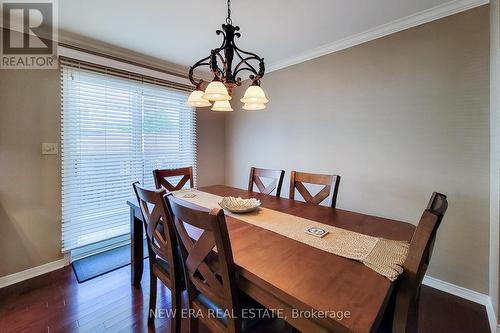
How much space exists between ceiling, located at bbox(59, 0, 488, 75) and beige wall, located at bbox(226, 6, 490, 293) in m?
0.15

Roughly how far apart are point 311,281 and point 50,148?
8.83ft

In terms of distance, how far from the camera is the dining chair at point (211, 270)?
86cm

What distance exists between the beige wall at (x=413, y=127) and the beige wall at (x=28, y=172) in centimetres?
271

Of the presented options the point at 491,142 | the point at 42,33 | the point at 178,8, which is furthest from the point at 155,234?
the point at 491,142

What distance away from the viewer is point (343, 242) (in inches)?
42.8

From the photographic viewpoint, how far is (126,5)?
179 cm

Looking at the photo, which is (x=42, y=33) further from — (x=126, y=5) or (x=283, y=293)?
(x=283, y=293)

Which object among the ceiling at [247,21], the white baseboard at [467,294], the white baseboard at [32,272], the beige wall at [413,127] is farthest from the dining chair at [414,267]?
the white baseboard at [32,272]

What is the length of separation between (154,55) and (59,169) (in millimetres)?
1707

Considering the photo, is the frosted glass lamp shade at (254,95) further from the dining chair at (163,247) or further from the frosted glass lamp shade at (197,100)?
the dining chair at (163,247)

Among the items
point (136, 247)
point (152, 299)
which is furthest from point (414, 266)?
point (136, 247)

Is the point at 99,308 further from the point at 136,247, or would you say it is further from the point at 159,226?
the point at 159,226

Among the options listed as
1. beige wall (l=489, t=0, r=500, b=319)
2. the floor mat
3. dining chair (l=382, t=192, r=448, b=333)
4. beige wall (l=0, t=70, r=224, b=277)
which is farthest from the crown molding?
the floor mat

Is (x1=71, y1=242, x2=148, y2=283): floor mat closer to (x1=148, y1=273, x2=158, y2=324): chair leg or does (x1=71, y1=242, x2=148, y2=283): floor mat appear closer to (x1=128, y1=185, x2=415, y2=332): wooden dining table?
(x1=148, y1=273, x2=158, y2=324): chair leg
